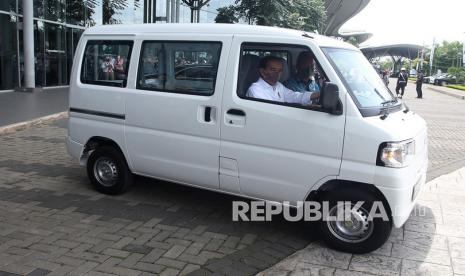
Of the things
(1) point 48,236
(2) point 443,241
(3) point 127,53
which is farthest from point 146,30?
(2) point 443,241

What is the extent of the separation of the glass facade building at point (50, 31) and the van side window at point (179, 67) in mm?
12469

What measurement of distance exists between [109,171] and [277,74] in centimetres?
240

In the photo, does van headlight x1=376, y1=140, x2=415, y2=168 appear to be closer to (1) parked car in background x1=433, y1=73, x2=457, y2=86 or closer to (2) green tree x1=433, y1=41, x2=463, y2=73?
(1) parked car in background x1=433, y1=73, x2=457, y2=86

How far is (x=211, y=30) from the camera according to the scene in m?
4.79

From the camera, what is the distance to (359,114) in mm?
4047

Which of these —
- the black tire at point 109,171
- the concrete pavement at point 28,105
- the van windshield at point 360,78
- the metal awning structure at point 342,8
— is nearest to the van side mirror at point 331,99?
the van windshield at point 360,78

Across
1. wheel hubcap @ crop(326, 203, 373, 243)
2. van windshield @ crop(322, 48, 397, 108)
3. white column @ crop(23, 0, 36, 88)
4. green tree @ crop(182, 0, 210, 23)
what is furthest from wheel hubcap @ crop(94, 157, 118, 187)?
green tree @ crop(182, 0, 210, 23)

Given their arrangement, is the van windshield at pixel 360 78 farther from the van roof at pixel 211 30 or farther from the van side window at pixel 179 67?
the van side window at pixel 179 67

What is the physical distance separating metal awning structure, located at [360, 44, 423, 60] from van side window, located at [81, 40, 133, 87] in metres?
131

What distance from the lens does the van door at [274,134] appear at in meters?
4.17

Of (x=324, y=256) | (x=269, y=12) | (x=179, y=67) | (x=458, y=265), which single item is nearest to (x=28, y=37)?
(x=269, y=12)

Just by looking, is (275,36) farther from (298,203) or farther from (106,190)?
(106,190)

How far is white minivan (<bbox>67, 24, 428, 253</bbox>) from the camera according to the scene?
13.4ft

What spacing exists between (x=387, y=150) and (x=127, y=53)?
118 inches
